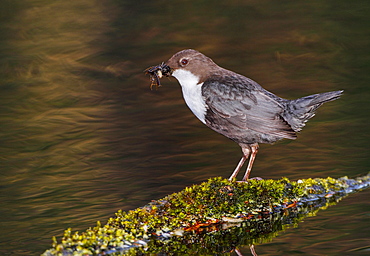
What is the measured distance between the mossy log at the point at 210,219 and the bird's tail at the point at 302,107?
2.07 feet

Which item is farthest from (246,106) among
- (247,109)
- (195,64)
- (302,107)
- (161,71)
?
(161,71)

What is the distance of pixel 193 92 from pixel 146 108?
161 inches

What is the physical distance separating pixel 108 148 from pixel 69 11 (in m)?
7.61

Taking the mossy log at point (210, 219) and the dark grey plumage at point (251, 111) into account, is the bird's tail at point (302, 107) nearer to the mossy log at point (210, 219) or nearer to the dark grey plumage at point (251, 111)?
the dark grey plumage at point (251, 111)

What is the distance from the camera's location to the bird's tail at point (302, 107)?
5.24m

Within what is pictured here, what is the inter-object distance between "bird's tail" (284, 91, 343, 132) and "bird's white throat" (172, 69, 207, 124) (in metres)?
0.81

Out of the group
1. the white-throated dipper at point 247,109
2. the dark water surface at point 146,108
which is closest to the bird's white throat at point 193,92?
the white-throated dipper at point 247,109

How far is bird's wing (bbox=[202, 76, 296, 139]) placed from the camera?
17.2ft

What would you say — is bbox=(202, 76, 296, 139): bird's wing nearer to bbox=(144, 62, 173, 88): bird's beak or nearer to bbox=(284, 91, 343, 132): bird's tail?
bbox=(284, 91, 343, 132): bird's tail

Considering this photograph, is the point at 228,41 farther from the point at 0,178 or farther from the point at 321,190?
the point at 321,190

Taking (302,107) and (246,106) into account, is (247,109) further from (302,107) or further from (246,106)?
(302,107)

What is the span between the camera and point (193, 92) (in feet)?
18.2

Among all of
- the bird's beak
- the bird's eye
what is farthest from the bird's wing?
the bird's beak

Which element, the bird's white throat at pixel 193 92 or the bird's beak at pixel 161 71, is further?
the bird's beak at pixel 161 71
